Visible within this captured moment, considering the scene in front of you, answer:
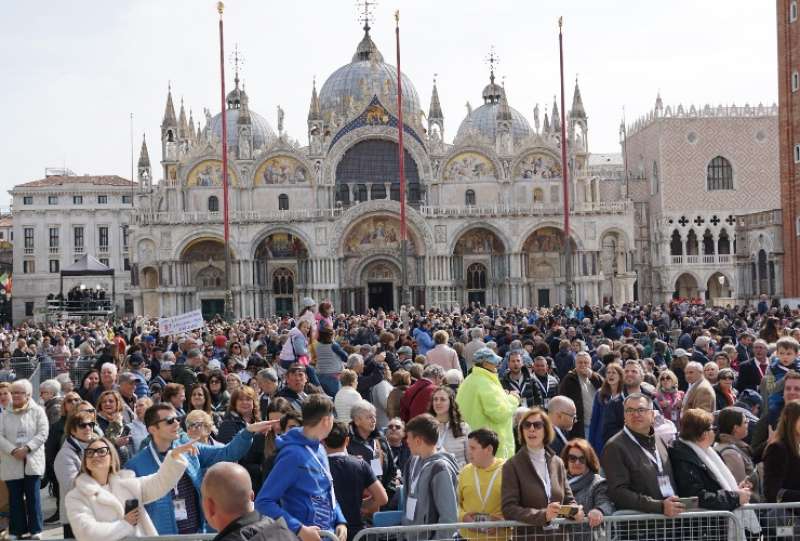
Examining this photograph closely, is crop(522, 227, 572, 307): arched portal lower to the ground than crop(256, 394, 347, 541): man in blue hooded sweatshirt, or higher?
higher

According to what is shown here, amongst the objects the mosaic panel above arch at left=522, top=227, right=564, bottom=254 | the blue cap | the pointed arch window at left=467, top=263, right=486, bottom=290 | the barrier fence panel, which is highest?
the mosaic panel above arch at left=522, top=227, right=564, bottom=254

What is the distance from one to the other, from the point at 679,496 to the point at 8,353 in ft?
67.7

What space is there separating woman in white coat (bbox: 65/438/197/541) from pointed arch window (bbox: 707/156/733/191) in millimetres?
58455

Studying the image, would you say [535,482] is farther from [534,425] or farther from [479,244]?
[479,244]

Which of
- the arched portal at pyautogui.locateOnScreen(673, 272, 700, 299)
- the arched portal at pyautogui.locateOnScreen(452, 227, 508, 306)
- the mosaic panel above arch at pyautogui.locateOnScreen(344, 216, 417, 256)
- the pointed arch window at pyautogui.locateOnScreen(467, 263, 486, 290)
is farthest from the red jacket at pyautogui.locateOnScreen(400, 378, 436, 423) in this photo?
the arched portal at pyautogui.locateOnScreen(673, 272, 700, 299)

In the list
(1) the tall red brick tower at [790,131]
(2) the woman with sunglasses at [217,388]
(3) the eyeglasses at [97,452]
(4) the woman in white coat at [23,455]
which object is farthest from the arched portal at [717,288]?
(3) the eyeglasses at [97,452]

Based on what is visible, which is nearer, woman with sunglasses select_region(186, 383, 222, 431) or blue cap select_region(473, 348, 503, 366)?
blue cap select_region(473, 348, 503, 366)

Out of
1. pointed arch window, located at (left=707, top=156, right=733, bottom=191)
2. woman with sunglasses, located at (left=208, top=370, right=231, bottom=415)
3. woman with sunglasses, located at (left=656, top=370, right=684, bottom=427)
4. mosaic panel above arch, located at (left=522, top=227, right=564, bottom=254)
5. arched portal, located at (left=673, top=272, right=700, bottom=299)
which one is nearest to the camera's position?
woman with sunglasses, located at (left=656, top=370, right=684, bottom=427)

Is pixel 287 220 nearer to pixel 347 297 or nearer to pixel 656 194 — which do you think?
pixel 347 297

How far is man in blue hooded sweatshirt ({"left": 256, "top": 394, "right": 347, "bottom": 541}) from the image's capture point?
23.0 ft

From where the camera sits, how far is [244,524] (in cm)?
503

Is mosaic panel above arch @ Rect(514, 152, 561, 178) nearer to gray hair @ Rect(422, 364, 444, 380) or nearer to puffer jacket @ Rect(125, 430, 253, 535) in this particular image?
gray hair @ Rect(422, 364, 444, 380)

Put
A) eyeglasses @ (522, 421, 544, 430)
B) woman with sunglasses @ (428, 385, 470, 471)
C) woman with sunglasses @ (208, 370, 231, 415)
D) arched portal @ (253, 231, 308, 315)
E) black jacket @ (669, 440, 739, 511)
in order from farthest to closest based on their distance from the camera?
arched portal @ (253, 231, 308, 315)
woman with sunglasses @ (208, 370, 231, 415)
woman with sunglasses @ (428, 385, 470, 471)
eyeglasses @ (522, 421, 544, 430)
black jacket @ (669, 440, 739, 511)

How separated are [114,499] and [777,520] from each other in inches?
176
